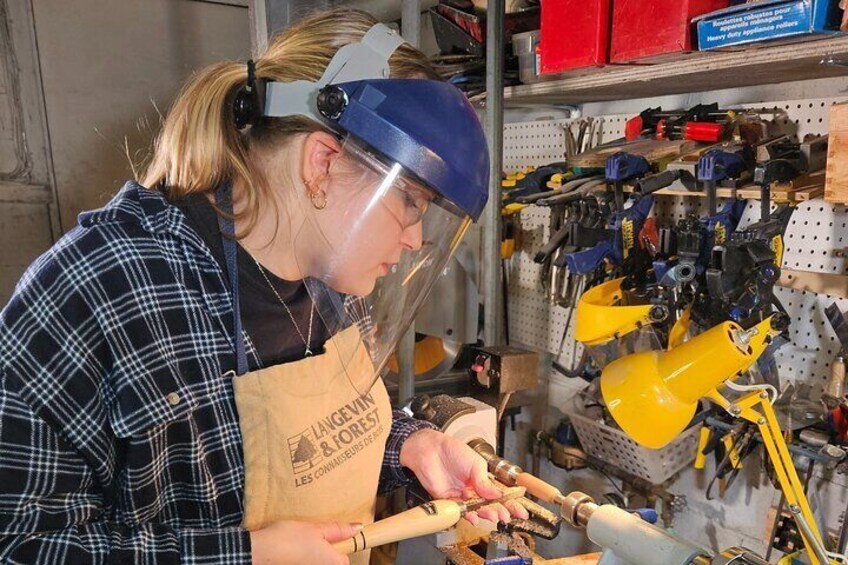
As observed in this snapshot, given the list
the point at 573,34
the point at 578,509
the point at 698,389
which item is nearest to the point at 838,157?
the point at 698,389

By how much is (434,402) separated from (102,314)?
0.85 m

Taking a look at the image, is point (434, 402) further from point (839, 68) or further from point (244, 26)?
point (244, 26)

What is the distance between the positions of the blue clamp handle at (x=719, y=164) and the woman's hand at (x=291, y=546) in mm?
1015

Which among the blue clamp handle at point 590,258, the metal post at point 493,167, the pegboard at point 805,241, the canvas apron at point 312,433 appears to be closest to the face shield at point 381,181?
the canvas apron at point 312,433

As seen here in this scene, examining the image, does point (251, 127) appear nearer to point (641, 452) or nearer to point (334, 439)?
point (334, 439)

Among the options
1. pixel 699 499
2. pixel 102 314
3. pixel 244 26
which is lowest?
pixel 699 499

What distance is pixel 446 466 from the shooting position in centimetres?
125

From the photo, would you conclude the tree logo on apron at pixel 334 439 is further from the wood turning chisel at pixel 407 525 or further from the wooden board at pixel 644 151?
the wooden board at pixel 644 151

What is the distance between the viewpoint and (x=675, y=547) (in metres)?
0.80

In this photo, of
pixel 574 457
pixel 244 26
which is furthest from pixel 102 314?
pixel 244 26

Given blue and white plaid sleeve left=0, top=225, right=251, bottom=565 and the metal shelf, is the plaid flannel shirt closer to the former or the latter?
blue and white plaid sleeve left=0, top=225, right=251, bottom=565

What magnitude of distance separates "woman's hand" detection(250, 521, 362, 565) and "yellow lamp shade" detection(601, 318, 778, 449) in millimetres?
567

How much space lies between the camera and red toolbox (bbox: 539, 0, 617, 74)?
139 cm

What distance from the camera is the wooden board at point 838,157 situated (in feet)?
3.50
